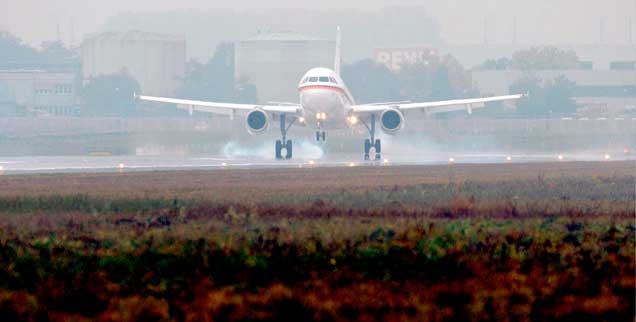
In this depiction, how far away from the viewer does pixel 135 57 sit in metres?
191

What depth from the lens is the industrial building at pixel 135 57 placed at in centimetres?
18962

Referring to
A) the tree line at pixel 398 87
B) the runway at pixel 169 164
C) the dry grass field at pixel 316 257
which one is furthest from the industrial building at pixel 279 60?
the dry grass field at pixel 316 257

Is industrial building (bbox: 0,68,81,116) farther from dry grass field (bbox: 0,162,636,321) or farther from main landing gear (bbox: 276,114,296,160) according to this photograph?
dry grass field (bbox: 0,162,636,321)

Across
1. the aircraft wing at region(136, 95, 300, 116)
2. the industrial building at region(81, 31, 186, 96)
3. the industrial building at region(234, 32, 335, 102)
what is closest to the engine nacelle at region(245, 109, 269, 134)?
the aircraft wing at region(136, 95, 300, 116)

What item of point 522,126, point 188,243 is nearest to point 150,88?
point 522,126

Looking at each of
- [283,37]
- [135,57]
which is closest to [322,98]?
[283,37]

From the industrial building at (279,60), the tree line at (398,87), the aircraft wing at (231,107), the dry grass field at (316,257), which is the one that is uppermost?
the industrial building at (279,60)

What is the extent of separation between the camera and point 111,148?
279ft

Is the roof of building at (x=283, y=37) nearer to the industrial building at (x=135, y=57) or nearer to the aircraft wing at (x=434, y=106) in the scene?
the industrial building at (x=135, y=57)

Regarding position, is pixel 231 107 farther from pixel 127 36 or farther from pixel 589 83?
pixel 127 36

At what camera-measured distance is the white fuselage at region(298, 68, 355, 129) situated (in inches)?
2424

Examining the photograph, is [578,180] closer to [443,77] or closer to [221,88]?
[443,77]

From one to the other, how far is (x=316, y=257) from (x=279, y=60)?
16571 cm

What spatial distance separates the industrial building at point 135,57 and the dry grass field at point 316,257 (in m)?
156
